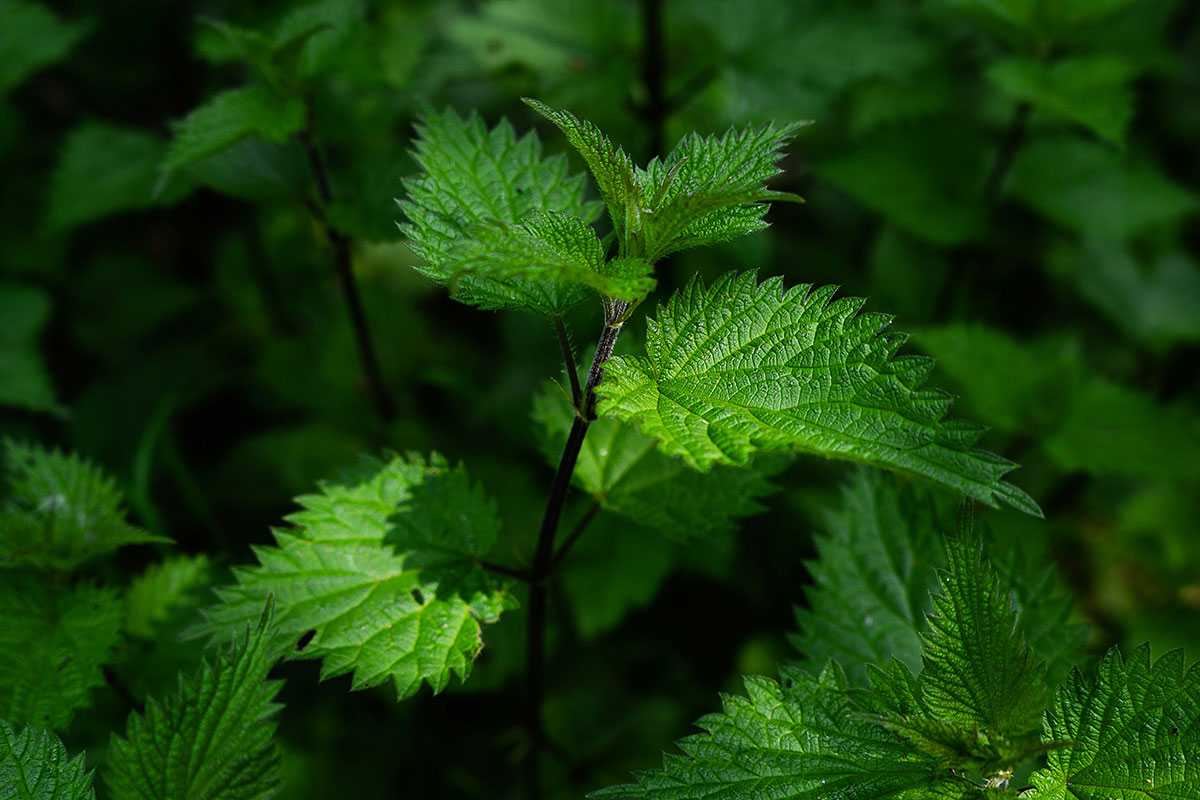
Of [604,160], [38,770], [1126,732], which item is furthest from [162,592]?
[1126,732]

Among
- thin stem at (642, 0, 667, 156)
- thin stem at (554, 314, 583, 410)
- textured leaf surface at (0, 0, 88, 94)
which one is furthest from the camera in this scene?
thin stem at (642, 0, 667, 156)

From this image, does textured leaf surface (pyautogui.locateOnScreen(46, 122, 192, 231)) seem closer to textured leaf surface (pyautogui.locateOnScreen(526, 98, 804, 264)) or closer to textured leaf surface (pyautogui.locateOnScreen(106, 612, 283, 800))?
textured leaf surface (pyautogui.locateOnScreen(106, 612, 283, 800))

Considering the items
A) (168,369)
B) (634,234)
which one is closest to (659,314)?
(634,234)

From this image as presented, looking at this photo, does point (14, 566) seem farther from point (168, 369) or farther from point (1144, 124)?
point (1144, 124)

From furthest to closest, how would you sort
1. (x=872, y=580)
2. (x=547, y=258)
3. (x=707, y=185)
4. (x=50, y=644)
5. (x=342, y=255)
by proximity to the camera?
(x=342, y=255)
(x=872, y=580)
(x=50, y=644)
(x=707, y=185)
(x=547, y=258)

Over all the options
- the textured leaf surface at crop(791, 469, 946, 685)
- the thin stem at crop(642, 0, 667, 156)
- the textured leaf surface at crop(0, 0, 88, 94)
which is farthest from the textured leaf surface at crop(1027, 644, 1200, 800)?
the textured leaf surface at crop(0, 0, 88, 94)

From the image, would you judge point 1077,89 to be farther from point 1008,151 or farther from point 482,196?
point 482,196
